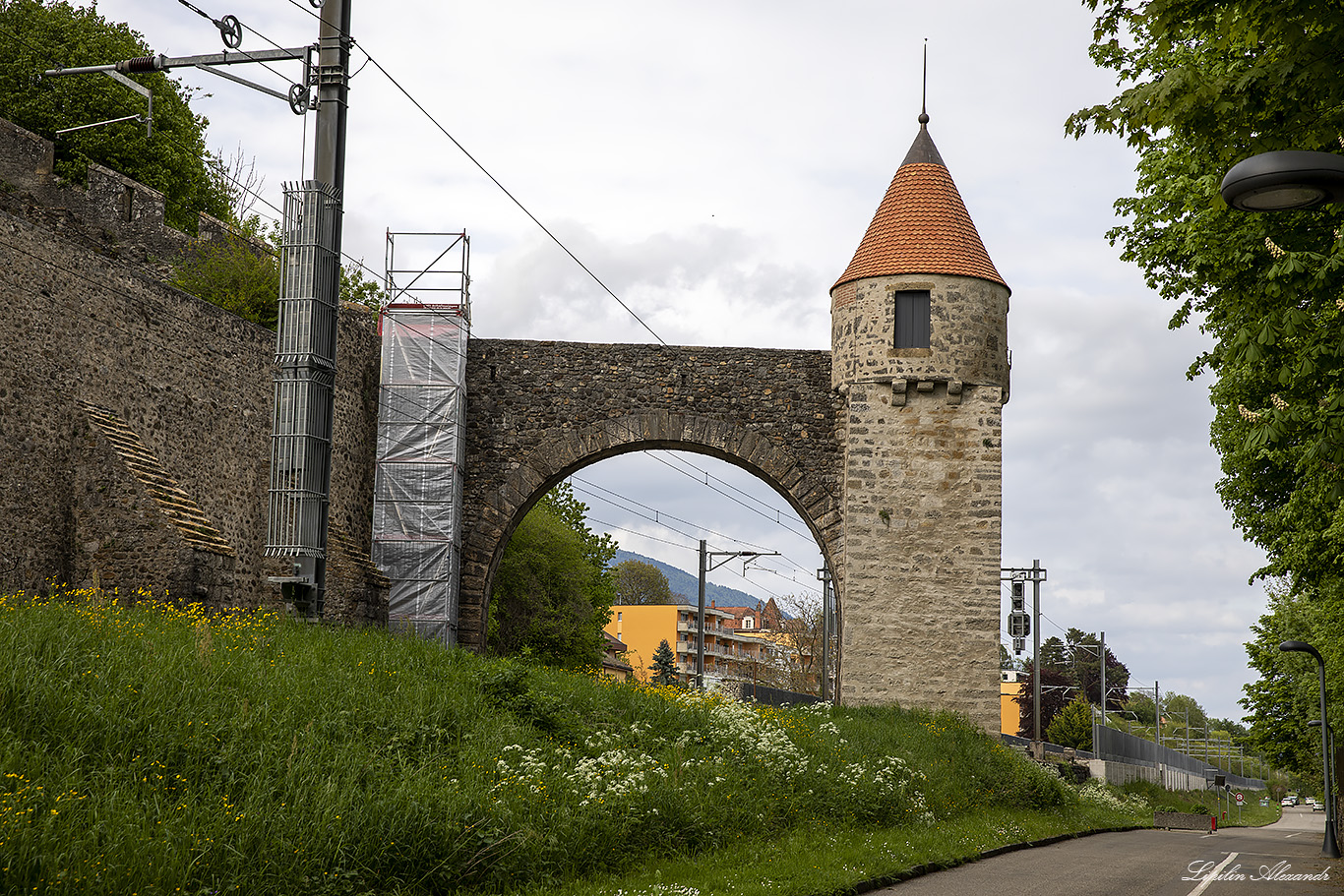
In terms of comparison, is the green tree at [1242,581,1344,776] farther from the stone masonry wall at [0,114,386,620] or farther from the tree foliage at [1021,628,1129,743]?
the tree foliage at [1021,628,1129,743]

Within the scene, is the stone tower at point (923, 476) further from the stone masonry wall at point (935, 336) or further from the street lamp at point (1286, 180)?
the street lamp at point (1286, 180)

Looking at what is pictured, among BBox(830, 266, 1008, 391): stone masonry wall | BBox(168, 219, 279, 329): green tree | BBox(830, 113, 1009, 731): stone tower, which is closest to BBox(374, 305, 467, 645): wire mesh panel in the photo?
BBox(168, 219, 279, 329): green tree

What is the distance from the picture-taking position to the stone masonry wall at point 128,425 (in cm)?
1293

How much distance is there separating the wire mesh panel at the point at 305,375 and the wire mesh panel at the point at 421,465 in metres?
9.67

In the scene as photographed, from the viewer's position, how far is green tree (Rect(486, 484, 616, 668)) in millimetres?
32938

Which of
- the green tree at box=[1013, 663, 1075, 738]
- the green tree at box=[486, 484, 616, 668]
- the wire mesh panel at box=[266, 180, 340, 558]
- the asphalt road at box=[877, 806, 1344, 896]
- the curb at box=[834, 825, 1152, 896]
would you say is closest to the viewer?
the curb at box=[834, 825, 1152, 896]

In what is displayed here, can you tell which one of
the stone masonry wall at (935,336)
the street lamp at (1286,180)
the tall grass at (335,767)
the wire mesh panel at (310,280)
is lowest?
the tall grass at (335,767)

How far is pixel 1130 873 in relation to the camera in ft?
38.3

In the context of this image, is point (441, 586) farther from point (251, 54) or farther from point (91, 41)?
point (91, 41)

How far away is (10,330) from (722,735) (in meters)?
9.11

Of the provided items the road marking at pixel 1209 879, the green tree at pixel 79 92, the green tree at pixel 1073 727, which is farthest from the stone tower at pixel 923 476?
the green tree at pixel 1073 727

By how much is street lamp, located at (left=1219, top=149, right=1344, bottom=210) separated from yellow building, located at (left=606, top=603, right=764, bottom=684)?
62.8m

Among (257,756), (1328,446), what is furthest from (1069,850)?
(257,756)

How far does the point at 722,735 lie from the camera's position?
12094 mm
